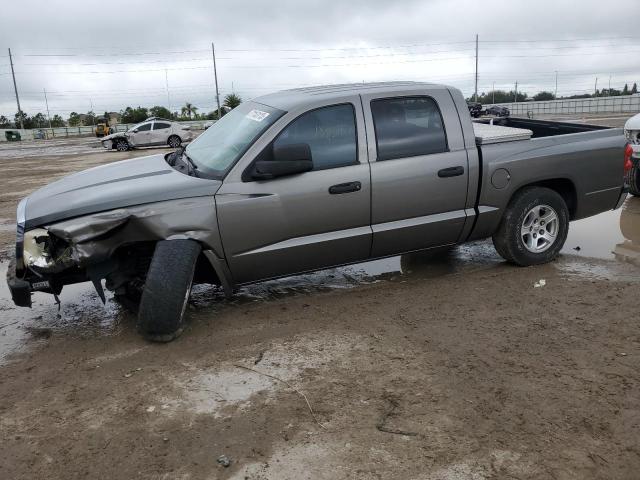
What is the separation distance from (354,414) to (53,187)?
11.1 feet

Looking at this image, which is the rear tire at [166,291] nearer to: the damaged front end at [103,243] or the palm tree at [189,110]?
the damaged front end at [103,243]

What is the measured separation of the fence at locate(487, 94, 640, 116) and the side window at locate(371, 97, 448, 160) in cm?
4858

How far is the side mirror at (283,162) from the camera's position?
4.47 meters

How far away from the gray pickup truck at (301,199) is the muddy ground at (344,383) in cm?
42

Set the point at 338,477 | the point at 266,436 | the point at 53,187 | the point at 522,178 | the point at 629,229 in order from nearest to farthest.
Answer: the point at 338,477
the point at 266,436
the point at 53,187
the point at 522,178
the point at 629,229

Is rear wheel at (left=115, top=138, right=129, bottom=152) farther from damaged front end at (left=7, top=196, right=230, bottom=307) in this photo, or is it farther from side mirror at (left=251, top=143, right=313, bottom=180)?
side mirror at (left=251, top=143, right=313, bottom=180)

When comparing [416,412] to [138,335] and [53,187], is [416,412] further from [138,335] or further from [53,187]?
[53,187]

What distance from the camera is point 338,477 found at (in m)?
2.72

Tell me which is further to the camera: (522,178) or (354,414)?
(522,178)

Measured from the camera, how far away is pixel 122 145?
92.4 feet

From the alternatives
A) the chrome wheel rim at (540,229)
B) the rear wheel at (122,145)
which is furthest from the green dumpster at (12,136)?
the chrome wheel rim at (540,229)

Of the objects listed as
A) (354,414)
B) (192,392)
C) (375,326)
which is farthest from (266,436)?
(375,326)

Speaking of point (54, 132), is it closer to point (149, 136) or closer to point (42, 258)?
point (149, 136)

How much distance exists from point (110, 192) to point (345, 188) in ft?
6.23
